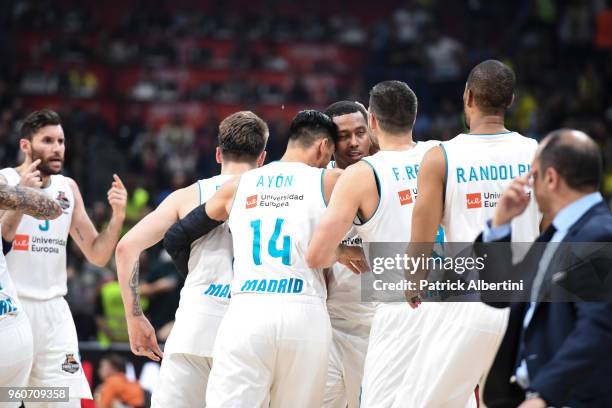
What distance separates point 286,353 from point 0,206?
6.67ft

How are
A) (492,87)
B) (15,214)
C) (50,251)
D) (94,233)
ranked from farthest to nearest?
1. (94,233)
2. (50,251)
3. (15,214)
4. (492,87)

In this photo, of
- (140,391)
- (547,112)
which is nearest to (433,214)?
(140,391)

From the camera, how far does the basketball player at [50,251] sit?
7.14 meters

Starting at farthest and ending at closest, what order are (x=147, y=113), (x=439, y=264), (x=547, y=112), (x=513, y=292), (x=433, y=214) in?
1. (x=147, y=113)
2. (x=547, y=112)
3. (x=439, y=264)
4. (x=433, y=214)
5. (x=513, y=292)

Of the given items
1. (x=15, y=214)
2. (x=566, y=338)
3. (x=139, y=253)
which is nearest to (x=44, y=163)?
(x=15, y=214)

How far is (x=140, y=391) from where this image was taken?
403 inches

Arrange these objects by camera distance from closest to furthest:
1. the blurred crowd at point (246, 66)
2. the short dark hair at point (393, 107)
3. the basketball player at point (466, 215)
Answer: the basketball player at point (466, 215) < the short dark hair at point (393, 107) < the blurred crowd at point (246, 66)

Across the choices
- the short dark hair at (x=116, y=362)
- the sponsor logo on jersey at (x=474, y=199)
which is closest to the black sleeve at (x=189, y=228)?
the sponsor logo on jersey at (x=474, y=199)

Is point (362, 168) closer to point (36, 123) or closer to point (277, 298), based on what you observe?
point (277, 298)

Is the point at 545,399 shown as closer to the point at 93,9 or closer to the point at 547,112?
the point at 547,112

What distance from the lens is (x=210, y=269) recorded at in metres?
6.48

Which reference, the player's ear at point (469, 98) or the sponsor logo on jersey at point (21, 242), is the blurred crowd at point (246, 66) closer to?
the sponsor logo on jersey at point (21, 242)

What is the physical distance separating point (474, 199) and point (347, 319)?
5.36ft

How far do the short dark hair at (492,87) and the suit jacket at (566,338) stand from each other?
5.26 ft
